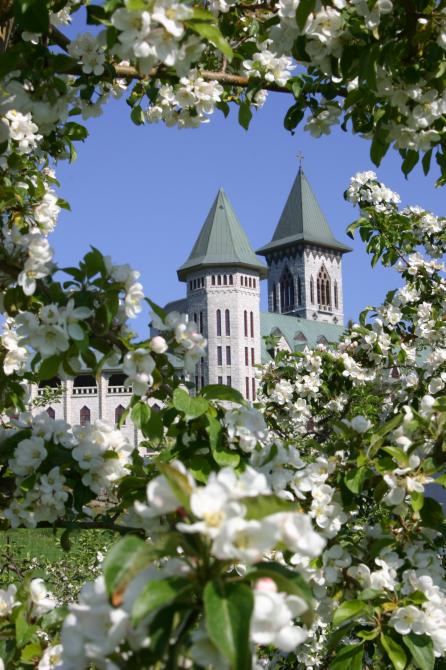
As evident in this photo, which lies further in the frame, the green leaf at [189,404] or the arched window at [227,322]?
the arched window at [227,322]

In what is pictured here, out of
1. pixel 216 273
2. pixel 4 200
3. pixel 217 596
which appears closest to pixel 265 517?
pixel 217 596

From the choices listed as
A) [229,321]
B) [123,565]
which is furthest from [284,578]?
[229,321]

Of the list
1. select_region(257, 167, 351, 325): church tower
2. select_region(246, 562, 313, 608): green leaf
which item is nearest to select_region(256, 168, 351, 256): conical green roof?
select_region(257, 167, 351, 325): church tower

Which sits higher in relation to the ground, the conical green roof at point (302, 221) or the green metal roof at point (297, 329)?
the conical green roof at point (302, 221)

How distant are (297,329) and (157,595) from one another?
62125 mm

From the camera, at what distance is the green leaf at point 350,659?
70.7 inches

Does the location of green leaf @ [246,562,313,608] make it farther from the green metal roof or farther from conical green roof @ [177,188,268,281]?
the green metal roof

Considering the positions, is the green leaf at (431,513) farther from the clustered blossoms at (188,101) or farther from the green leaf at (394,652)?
the clustered blossoms at (188,101)

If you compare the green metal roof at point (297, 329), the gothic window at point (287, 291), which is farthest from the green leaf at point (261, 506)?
the gothic window at point (287, 291)

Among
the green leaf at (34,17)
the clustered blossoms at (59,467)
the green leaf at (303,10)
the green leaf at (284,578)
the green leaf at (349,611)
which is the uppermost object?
the green leaf at (303,10)

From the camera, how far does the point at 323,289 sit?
72.6 meters

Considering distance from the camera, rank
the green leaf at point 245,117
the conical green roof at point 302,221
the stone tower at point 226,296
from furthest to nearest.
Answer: the conical green roof at point 302,221 → the stone tower at point 226,296 → the green leaf at point 245,117

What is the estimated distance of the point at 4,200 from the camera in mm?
1999

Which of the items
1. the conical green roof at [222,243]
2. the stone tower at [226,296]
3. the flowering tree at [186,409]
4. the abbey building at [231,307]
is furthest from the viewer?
the conical green roof at [222,243]
